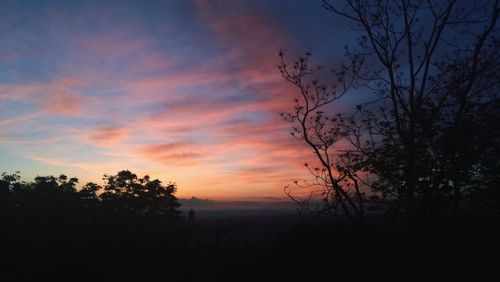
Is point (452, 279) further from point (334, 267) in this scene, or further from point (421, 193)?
point (421, 193)

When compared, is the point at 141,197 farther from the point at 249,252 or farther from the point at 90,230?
the point at 249,252

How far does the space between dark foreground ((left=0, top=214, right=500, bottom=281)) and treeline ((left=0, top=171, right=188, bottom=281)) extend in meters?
0.07

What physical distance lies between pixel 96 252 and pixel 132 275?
110 inches

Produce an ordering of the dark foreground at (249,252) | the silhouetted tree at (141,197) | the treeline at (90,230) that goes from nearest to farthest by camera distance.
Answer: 1. the dark foreground at (249,252)
2. the treeline at (90,230)
3. the silhouetted tree at (141,197)

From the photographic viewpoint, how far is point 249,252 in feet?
40.8

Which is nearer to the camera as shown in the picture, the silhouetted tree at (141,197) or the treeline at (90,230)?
the treeline at (90,230)

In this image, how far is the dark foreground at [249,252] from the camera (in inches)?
305

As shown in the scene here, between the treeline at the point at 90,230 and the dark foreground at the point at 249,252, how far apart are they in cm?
7

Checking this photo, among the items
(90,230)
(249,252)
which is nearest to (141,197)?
(90,230)

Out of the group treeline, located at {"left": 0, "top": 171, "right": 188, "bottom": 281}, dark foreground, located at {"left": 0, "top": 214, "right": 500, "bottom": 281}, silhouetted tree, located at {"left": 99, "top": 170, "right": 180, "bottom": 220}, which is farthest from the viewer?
silhouetted tree, located at {"left": 99, "top": 170, "right": 180, "bottom": 220}

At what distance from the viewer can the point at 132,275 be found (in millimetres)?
15188

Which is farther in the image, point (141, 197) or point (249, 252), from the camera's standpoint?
point (141, 197)

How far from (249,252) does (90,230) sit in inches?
419

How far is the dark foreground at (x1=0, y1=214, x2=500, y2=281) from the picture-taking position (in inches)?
305
